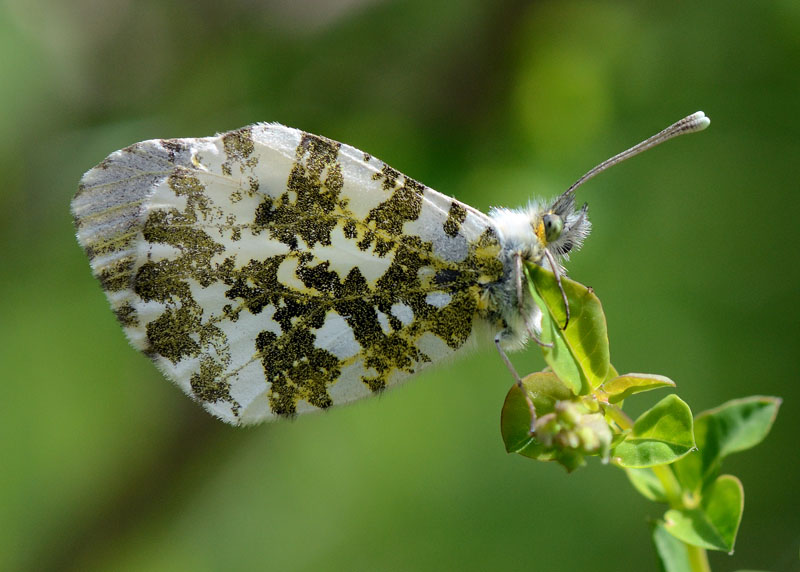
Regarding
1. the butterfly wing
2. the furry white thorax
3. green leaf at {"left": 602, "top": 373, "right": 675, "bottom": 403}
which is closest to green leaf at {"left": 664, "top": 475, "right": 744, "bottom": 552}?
green leaf at {"left": 602, "top": 373, "right": 675, "bottom": 403}

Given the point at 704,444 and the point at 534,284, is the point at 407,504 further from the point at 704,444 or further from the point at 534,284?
the point at 534,284

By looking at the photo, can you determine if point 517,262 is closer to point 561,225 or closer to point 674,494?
point 561,225

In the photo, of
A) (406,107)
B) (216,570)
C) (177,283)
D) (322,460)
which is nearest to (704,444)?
(177,283)

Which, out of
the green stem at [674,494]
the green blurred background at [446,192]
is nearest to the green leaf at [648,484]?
the green stem at [674,494]

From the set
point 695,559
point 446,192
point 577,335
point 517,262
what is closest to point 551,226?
point 517,262

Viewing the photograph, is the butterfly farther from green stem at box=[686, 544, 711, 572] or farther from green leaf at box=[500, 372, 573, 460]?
green stem at box=[686, 544, 711, 572]
